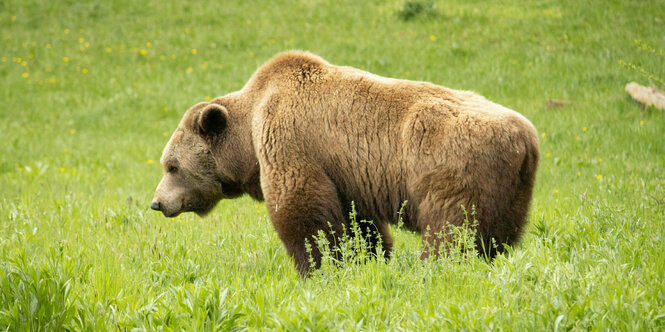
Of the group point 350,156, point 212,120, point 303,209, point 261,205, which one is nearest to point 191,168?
point 212,120

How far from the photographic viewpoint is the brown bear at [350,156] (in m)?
4.64

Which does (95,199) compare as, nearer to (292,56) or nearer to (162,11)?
(292,56)

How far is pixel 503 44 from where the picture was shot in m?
14.9

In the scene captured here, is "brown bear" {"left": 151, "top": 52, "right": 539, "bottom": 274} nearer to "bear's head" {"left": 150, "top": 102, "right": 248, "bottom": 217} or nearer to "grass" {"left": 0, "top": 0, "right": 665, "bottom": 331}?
"bear's head" {"left": 150, "top": 102, "right": 248, "bottom": 217}

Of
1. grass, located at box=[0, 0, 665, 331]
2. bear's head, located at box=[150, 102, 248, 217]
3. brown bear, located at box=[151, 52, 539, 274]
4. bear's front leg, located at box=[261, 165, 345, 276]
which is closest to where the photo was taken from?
grass, located at box=[0, 0, 665, 331]

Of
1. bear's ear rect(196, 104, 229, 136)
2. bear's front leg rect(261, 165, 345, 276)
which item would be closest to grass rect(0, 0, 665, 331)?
bear's front leg rect(261, 165, 345, 276)

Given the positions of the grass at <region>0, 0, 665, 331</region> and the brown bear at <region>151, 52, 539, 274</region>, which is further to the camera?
the brown bear at <region>151, 52, 539, 274</region>

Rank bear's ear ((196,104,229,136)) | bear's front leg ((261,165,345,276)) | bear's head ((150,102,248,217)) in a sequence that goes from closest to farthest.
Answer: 1. bear's front leg ((261,165,345,276))
2. bear's ear ((196,104,229,136))
3. bear's head ((150,102,248,217))

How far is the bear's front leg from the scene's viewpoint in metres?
5.30

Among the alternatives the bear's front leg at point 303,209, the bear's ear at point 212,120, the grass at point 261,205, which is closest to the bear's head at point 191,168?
the bear's ear at point 212,120

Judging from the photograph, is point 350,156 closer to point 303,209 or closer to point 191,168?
point 303,209

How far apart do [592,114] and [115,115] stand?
10.7 metres

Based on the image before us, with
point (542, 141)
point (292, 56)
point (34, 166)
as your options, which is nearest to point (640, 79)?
point (542, 141)

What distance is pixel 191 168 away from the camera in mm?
6230
